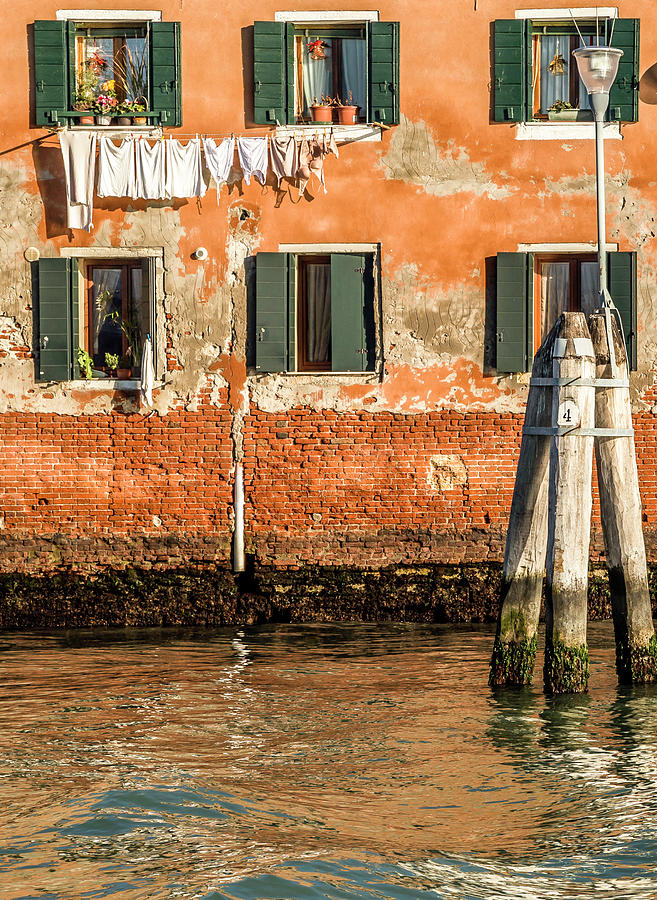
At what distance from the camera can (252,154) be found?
1270 cm

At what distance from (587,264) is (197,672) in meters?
5.92

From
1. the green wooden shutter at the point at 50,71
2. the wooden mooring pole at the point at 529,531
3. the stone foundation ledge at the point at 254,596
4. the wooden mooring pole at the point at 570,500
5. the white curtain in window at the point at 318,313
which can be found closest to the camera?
the wooden mooring pole at the point at 570,500

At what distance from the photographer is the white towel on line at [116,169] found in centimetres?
1266

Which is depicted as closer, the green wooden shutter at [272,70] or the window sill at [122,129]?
the green wooden shutter at [272,70]

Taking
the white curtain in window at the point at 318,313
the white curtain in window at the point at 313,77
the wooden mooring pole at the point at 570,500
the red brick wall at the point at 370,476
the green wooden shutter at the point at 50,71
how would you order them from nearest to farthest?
the wooden mooring pole at the point at 570,500 → the green wooden shutter at the point at 50,71 → the red brick wall at the point at 370,476 → the white curtain in window at the point at 313,77 → the white curtain in window at the point at 318,313

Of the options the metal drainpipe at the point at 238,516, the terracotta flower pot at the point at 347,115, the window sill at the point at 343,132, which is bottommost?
the metal drainpipe at the point at 238,516

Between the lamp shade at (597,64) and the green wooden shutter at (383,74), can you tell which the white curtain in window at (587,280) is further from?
the lamp shade at (597,64)

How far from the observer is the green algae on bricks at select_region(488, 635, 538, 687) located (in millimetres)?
8688

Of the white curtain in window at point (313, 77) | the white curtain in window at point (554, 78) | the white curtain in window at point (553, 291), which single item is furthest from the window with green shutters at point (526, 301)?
the white curtain in window at point (313, 77)

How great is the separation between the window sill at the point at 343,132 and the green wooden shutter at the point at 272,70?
0.10 meters

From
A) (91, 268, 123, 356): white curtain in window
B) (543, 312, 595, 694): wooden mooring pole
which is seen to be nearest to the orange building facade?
(91, 268, 123, 356): white curtain in window

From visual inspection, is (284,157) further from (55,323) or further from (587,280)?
(587,280)

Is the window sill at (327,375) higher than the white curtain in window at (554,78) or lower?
lower

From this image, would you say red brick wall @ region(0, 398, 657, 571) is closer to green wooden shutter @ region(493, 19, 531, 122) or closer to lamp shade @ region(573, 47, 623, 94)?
green wooden shutter @ region(493, 19, 531, 122)
